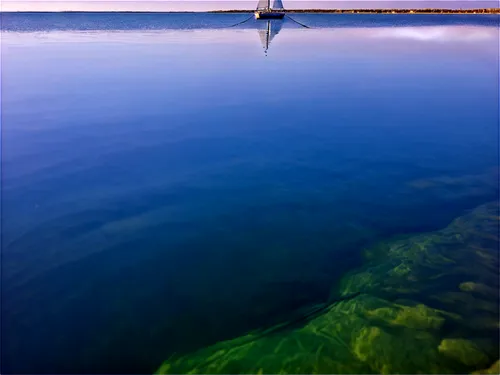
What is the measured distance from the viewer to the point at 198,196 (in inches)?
342

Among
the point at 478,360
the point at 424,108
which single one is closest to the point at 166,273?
the point at 478,360

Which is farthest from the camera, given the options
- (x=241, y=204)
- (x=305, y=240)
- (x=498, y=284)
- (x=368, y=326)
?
(x=241, y=204)

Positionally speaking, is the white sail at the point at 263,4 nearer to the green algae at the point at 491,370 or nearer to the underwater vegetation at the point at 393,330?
the underwater vegetation at the point at 393,330

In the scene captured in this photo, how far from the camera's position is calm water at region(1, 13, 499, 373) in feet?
19.1

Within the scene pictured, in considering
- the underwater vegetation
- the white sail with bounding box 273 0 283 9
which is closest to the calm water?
the underwater vegetation

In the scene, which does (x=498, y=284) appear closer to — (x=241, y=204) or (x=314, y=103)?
(x=241, y=204)

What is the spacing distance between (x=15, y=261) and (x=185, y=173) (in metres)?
4.05

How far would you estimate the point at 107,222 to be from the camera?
302 inches

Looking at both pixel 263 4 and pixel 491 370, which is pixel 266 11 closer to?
pixel 263 4

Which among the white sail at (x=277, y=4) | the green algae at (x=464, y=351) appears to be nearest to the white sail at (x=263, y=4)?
the white sail at (x=277, y=4)

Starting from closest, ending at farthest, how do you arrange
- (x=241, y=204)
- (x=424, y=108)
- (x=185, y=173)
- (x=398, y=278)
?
(x=398, y=278) → (x=241, y=204) → (x=185, y=173) → (x=424, y=108)

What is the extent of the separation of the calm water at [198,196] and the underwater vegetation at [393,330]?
380 millimetres

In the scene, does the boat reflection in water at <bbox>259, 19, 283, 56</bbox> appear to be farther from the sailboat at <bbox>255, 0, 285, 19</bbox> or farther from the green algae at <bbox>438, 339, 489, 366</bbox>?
the green algae at <bbox>438, 339, 489, 366</bbox>

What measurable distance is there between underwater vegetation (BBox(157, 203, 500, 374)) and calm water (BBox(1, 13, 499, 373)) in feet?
1.25
